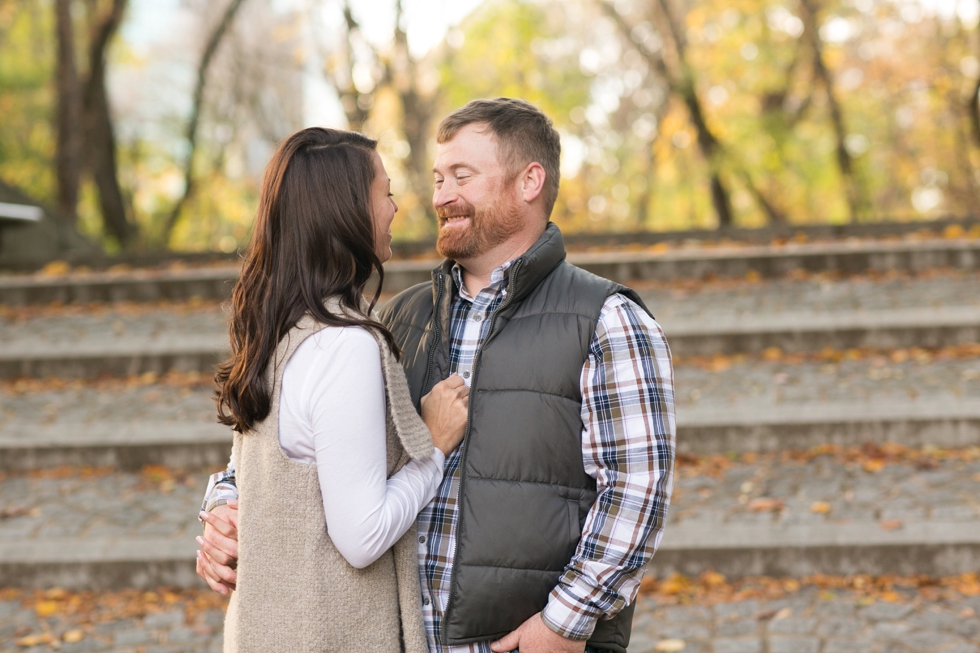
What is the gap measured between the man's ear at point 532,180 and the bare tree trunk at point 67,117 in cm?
1116

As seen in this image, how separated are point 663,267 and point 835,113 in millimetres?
6557

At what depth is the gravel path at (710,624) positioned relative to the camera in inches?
154

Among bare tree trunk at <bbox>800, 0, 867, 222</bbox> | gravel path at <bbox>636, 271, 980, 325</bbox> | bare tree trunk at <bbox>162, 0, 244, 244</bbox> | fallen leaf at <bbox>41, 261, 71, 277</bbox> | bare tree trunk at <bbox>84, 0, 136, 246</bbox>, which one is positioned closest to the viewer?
gravel path at <bbox>636, 271, 980, 325</bbox>

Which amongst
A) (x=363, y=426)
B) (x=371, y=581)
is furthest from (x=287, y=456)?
(x=371, y=581)

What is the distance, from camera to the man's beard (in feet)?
7.49

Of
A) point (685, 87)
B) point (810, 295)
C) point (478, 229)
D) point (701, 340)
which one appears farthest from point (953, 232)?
point (478, 229)

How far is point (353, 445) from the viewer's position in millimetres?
1840

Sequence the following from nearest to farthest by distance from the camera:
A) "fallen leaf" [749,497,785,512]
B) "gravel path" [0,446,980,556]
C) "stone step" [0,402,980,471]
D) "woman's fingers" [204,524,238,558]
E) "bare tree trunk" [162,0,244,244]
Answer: "woman's fingers" [204,524,238,558] < "gravel path" [0,446,980,556] < "fallen leaf" [749,497,785,512] < "stone step" [0,402,980,471] < "bare tree trunk" [162,0,244,244]

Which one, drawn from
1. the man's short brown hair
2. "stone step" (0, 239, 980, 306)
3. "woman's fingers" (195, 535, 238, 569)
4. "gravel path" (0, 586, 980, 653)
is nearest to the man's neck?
the man's short brown hair

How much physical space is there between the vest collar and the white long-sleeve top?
0.45m

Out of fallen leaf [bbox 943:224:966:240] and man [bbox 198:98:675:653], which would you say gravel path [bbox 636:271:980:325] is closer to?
fallen leaf [bbox 943:224:966:240]

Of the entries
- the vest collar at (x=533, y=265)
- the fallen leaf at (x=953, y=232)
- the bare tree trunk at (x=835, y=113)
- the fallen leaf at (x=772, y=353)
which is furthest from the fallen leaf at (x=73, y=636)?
the bare tree trunk at (x=835, y=113)

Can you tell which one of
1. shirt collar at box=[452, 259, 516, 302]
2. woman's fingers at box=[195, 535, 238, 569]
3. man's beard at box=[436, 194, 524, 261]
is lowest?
woman's fingers at box=[195, 535, 238, 569]

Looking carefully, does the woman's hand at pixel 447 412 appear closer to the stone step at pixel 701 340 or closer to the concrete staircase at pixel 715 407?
the concrete staircase at pixel 715 407
